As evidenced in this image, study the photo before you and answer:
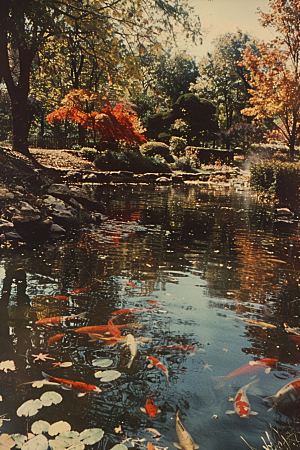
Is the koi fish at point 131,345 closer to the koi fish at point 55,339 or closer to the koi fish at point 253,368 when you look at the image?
the koi fish at point 55,339

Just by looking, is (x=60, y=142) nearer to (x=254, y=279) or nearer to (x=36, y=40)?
(x=36, y=40)

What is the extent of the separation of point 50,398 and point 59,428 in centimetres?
30

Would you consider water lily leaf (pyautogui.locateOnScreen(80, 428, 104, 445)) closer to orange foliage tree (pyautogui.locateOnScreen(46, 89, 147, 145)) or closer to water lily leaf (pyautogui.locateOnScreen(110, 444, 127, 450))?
water lily leaf (pyautogui.locateOnScreen(110, 444, 127, 450))

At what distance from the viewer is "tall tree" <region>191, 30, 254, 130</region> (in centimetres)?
3481

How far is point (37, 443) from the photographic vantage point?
2.12m

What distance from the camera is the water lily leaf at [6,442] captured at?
2.10 metres

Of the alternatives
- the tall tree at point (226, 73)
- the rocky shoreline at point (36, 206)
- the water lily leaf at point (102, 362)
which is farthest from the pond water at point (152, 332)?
the tall tree at point (226, 73)

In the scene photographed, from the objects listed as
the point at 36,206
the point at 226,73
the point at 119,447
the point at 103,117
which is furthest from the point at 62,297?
the point at 226,73

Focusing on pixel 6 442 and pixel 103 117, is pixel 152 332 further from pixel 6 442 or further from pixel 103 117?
pixel 103 117

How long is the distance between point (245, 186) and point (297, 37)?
6809 mm

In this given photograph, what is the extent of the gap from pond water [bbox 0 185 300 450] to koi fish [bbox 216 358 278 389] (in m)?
0.03

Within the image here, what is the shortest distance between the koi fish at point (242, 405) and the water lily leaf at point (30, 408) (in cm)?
123

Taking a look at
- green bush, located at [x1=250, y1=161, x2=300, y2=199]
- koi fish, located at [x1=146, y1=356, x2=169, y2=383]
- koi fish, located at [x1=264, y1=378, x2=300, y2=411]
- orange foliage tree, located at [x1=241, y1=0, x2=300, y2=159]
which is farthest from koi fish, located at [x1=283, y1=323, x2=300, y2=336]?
orange foliage tree, located at [x1=241, y1=0, x2=300, y2=159]

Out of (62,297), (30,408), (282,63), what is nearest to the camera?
(30,408)
